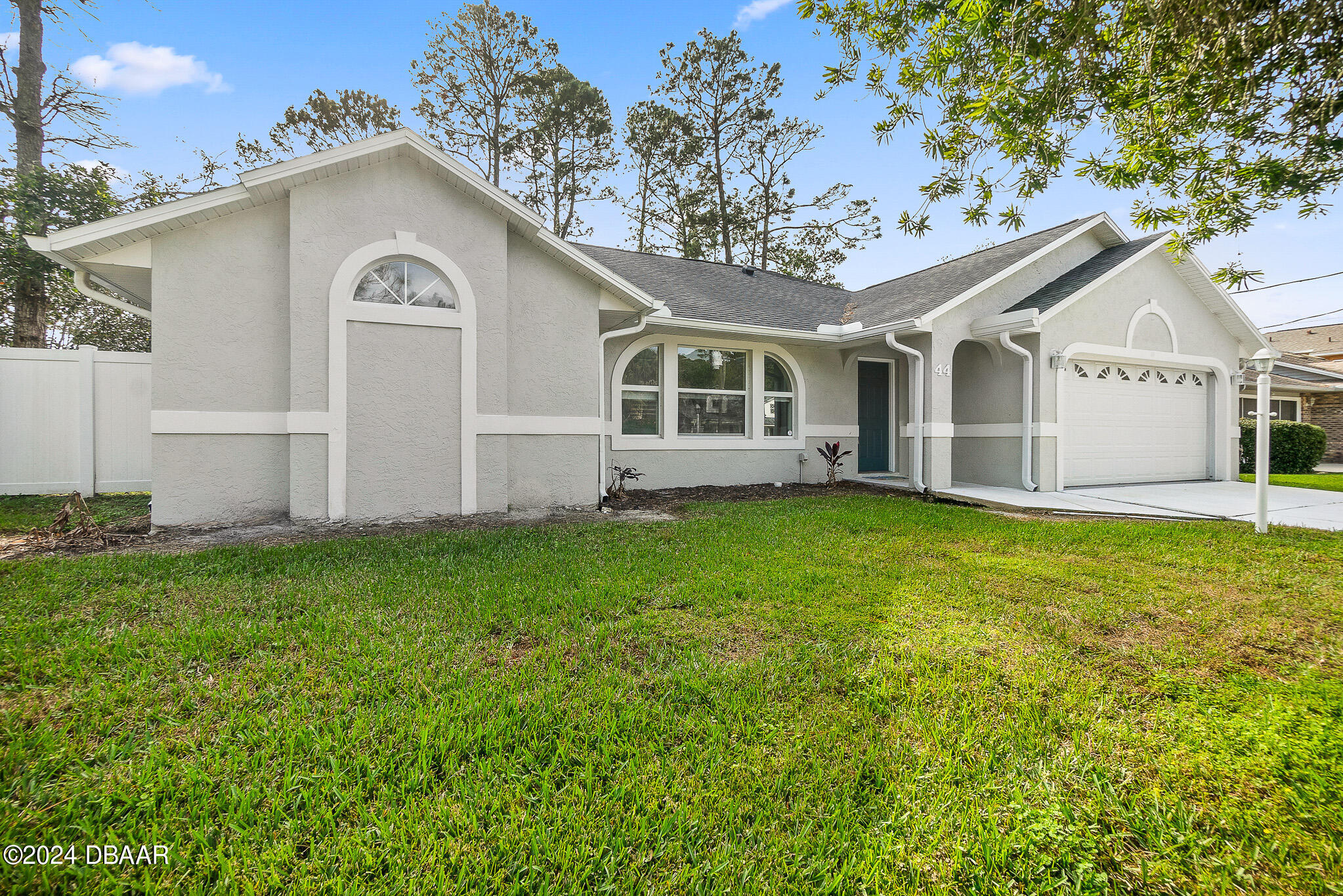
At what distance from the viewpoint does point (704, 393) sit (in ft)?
35.7

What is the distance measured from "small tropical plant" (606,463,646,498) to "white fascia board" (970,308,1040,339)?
6879mm

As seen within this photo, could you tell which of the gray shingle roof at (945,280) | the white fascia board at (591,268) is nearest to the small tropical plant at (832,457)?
the gray shingle roof at (945,280)

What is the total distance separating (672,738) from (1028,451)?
1009 centimetres

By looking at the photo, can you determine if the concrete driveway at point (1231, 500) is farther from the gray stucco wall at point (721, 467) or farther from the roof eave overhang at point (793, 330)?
the gray stucco wall at point (721, 467)

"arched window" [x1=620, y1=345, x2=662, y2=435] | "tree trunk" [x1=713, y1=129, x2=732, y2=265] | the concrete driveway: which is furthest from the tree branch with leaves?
the concrete driveway

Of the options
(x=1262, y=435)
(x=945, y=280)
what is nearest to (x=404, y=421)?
(x=945, y=280)

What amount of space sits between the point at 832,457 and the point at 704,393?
9.74 feet

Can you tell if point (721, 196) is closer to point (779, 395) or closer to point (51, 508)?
point (779, 395)

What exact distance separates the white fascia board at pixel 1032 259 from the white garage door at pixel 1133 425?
2132mm

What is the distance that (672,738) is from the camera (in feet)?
8.35

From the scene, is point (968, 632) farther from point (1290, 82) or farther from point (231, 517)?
point (231, 517)

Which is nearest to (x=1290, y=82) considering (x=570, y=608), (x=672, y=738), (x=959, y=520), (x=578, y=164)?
(x=959, y=520)

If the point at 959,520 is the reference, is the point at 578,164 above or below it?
above

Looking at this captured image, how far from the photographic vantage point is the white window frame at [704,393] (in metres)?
10.1
